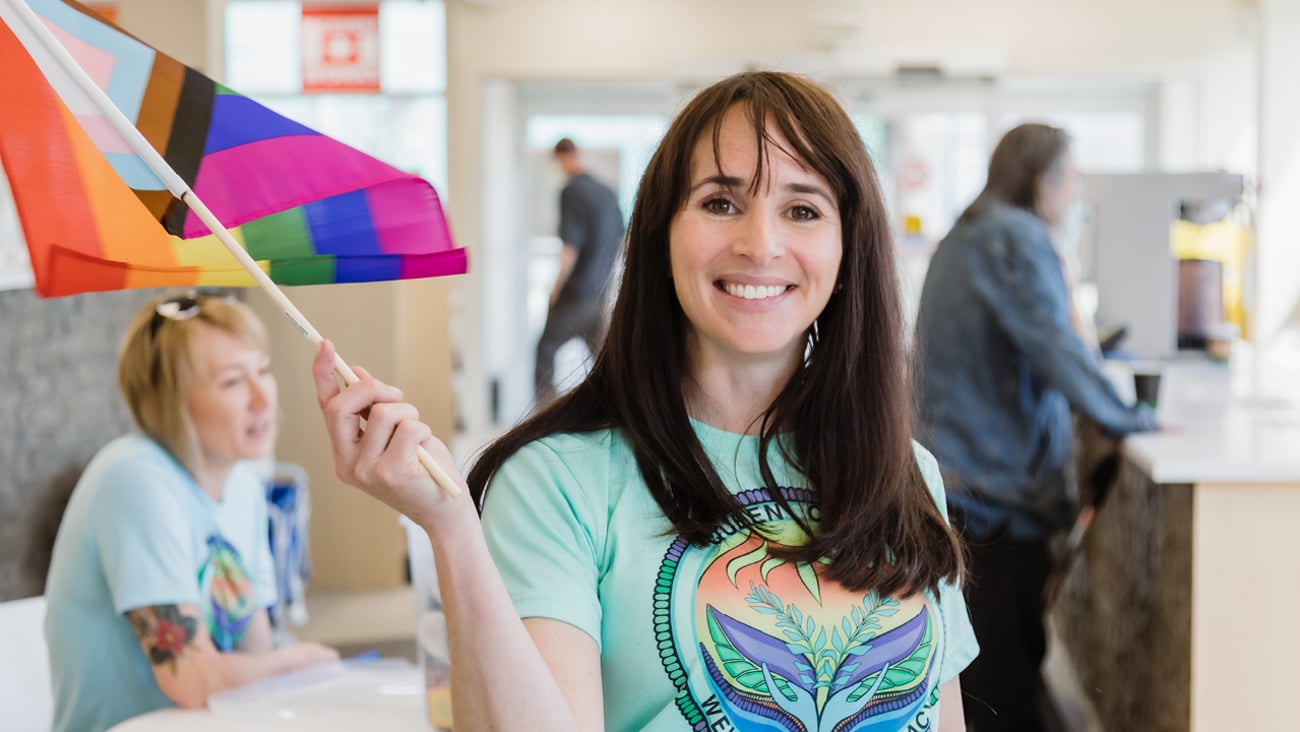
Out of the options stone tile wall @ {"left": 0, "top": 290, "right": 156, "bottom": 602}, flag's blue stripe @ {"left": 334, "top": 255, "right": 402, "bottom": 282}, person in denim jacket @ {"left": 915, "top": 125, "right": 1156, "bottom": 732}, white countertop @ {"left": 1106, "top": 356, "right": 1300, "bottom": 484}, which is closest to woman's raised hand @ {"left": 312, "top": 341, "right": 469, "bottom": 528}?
flag's blue stripe @ {"left": 334, "top": 255, "right": 402, "bottom": 282}

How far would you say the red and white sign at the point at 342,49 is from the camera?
23.7 ft

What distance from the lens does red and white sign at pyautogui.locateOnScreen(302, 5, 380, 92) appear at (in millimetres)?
7223

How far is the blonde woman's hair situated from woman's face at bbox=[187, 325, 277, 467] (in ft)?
0.04

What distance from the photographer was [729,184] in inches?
49.9

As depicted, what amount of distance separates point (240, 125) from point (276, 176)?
0.05m

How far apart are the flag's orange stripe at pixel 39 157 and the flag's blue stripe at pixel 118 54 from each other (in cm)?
4

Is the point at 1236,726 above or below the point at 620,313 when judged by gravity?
below

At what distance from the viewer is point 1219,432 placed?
2.87 metres

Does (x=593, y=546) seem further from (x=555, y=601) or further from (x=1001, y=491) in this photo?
(x=1001, y=491)

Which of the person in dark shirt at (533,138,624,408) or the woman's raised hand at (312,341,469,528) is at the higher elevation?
the person in dark shirt at (533,138,624,408)

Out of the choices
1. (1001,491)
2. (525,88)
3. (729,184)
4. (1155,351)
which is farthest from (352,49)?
(729,184)

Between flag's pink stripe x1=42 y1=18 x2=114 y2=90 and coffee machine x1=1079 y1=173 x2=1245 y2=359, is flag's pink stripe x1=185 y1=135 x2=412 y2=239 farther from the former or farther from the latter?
coffee machine x1=1079 y1=173 x2=1245 y2=359

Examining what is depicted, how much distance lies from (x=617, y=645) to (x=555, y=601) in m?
0.09

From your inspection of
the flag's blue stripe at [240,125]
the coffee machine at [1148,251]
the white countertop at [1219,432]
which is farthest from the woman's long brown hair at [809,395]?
the coffee machine at [1148,251]
